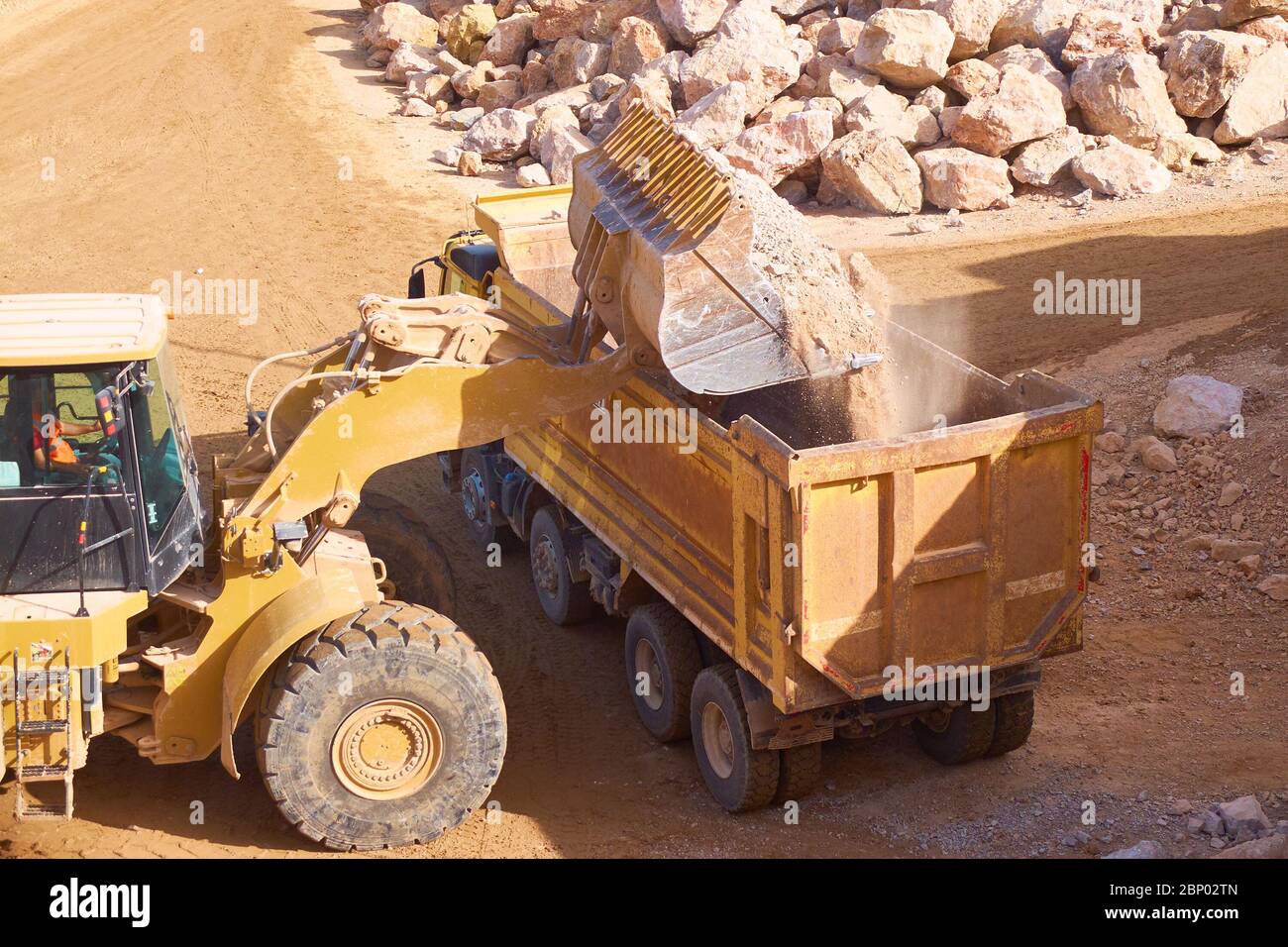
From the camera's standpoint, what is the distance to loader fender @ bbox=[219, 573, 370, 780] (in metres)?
7.10

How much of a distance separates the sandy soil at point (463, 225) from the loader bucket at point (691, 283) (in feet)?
7.41

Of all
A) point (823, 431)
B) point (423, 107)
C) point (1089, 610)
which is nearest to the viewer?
point (823, 431)

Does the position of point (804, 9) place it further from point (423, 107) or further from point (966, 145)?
point (423, 107)

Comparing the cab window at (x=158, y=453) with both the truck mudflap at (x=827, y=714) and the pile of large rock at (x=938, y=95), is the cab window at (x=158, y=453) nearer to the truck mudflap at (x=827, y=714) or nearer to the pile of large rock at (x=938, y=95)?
the truck mudflap at (x=827, y=714)

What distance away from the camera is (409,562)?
8.97m

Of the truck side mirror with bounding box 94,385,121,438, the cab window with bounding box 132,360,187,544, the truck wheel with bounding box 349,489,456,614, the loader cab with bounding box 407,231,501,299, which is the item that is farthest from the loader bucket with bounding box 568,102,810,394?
the loader cab with bounding box 407,231,501,299

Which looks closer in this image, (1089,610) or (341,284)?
(1089,610)

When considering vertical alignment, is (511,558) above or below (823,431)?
below

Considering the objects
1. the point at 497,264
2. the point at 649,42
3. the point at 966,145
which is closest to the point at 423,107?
the point at 649,42

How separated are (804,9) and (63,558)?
1516cm

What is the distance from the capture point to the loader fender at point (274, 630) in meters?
7.10

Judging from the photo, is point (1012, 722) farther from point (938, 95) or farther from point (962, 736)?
point (938, 95)

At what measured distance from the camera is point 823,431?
8.23 m

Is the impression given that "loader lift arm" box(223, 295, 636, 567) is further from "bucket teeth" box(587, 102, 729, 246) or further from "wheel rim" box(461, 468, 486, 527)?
"wheel rim" box(461, 468, 486, 527)
